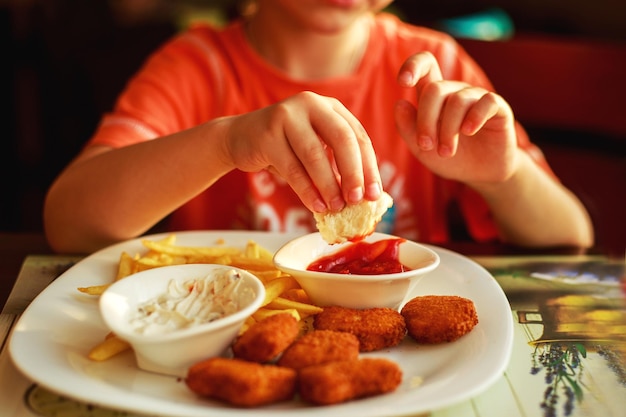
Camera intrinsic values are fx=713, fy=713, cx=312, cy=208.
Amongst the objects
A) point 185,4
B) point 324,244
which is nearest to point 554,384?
point 324,244

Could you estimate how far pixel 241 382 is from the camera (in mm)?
939

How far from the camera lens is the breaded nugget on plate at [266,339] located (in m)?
1.02

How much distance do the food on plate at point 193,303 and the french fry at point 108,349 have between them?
4 centimetres

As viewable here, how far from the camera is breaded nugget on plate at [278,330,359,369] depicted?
1015 mm

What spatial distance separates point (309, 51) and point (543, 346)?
1.27m

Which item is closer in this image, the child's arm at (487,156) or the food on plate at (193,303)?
the food on plate at (193,303)

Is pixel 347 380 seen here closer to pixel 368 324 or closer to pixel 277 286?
pixel 368 324

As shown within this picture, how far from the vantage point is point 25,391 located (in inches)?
39.9

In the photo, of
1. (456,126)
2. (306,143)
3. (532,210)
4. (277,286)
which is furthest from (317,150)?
(532,210)

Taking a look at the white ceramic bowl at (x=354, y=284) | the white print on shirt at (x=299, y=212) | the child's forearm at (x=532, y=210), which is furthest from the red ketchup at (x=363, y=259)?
the white print on shirt at (x=299, y=212)

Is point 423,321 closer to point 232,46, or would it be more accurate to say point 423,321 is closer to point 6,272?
point 6,272

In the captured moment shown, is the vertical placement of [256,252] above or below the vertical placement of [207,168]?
below

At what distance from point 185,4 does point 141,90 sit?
152 inches

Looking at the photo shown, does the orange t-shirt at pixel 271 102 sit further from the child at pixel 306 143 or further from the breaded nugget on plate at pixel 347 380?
the breaded nugget on plate at pixel 347 380
